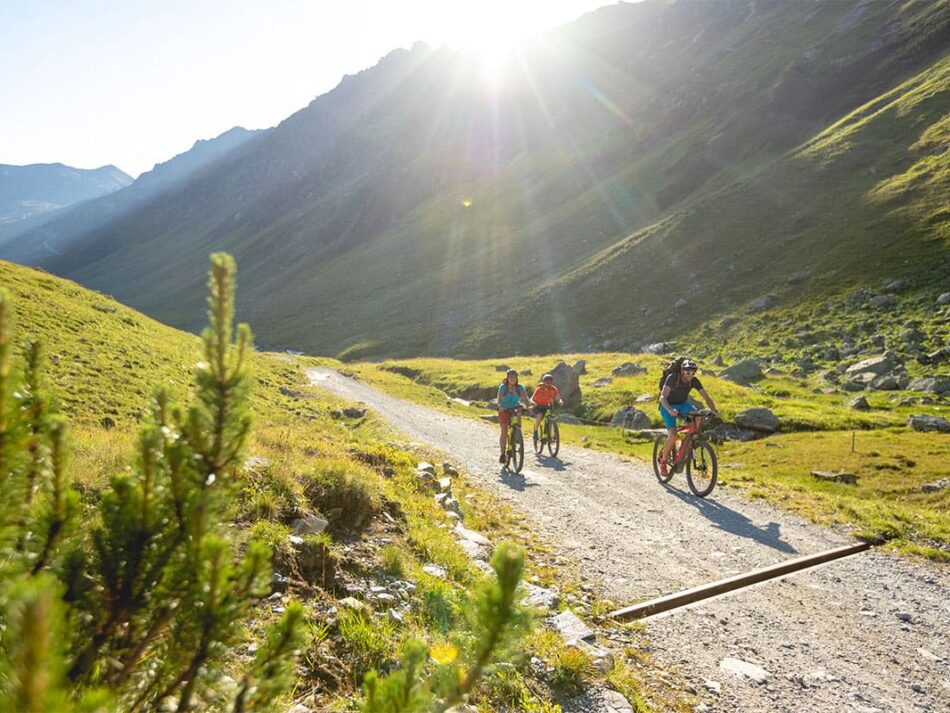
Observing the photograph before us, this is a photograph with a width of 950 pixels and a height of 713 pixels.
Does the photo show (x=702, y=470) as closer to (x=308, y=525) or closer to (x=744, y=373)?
(x=308, y=525)

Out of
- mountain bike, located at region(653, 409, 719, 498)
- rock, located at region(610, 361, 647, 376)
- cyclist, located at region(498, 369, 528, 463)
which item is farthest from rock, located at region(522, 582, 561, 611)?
rock, located at region(610, 361, 647, 376)

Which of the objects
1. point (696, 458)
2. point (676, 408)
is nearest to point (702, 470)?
point (696, 458)

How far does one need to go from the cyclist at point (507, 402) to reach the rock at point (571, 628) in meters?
9.47

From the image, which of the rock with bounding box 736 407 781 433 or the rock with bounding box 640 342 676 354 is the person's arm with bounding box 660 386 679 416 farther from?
the rock with bounding box 640 342 676 354

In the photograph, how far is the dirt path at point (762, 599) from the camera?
554 cm

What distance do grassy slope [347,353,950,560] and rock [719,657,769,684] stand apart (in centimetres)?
543

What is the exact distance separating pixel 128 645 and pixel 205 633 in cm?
30

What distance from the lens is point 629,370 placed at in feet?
118

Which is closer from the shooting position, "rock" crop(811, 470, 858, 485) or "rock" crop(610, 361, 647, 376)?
"rock" crop(811, 470, 858, 485)

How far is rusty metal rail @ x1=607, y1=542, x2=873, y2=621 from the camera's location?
697 cm

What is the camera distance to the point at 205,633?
5.37ft

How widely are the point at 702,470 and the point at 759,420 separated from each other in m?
10.5

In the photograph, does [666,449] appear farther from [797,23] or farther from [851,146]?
[797,23]

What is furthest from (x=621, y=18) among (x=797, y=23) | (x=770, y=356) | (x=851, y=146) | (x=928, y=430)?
(x=928, y=430)
